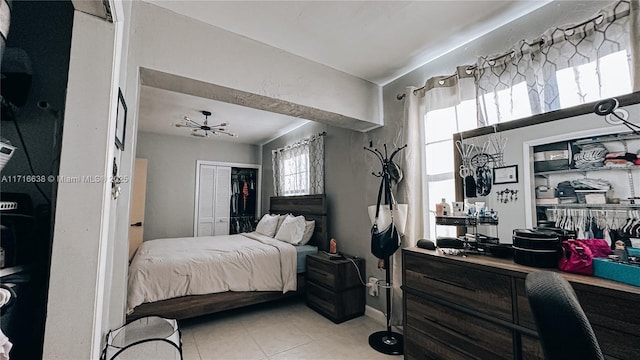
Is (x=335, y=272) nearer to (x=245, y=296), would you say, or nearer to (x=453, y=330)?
(x=245, y=296)

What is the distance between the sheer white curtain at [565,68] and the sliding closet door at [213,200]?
16.1 feet

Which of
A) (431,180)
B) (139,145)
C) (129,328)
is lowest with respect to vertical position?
(129,328)

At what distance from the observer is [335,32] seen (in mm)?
2016

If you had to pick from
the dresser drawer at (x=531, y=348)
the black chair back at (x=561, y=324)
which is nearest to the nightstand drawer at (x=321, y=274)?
the dresser drawer at (x=531, y=348)

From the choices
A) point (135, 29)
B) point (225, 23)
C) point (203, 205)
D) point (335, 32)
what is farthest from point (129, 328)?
Answer: point (203, 205)

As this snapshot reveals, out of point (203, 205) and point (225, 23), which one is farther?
point (203, 205)

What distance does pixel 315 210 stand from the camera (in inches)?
145

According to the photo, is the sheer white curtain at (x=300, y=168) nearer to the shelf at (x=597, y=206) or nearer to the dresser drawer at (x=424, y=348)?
the dresser drawer at (x=424, y=348)

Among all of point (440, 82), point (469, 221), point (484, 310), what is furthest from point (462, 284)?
point (440, 82)

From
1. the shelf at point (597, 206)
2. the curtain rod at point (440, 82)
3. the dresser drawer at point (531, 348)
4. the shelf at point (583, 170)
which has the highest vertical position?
the curtain rod at point (440, 82)

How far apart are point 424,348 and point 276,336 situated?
4.45ft

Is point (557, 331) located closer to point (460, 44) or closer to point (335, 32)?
point (335, 32)

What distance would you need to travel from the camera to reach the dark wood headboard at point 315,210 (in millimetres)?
3516

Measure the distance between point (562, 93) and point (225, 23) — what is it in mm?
2283
